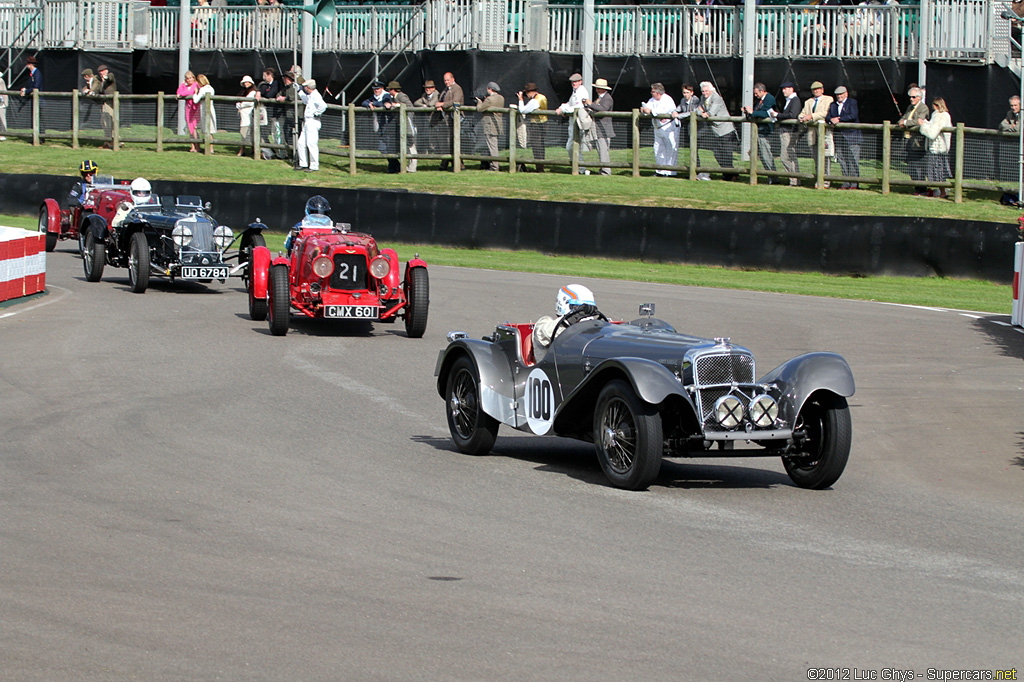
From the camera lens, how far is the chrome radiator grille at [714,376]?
7973 mm

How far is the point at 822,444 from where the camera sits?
8.16 meters

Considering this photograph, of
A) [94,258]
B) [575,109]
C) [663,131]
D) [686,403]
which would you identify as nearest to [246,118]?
[575,109]

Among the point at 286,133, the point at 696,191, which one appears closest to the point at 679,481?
the point at 696,191

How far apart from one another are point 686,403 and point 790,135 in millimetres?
18118

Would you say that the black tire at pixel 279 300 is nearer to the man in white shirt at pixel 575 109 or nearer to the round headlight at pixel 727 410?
the round headlight at pixel 727 410

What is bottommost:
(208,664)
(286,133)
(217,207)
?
(208,664)

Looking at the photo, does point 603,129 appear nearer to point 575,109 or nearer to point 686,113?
point 575,109

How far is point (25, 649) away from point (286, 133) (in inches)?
1027

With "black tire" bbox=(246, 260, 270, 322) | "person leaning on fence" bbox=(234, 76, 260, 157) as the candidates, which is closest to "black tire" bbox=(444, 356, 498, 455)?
"black tire" bbox=(246, 260, 270, 322)

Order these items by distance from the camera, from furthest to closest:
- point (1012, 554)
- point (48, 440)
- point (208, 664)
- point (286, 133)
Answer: point (286, 133)
point (48, 440)
point (1012, 554)
point (208, 664)

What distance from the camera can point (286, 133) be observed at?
30406mm

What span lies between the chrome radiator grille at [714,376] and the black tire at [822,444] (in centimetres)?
47

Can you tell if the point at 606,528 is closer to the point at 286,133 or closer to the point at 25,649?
the point at 25,649

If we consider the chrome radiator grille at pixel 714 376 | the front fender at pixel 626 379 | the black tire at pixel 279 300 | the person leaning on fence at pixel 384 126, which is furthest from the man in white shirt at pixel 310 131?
the chrome radiator grille at pixel 714 376
